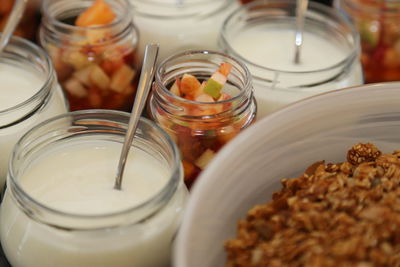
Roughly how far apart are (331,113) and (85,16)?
529 millimetres

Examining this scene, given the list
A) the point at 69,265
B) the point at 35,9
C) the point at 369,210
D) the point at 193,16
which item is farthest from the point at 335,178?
the point at 35,9

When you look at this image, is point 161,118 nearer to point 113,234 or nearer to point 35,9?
point 113,234

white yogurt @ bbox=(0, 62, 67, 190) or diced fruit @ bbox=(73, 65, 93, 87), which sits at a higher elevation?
white yogurt @ bbox=(0, 62, 67, 190)

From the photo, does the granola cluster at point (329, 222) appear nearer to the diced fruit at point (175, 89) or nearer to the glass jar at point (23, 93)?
the diced fruit at point (175, 89)

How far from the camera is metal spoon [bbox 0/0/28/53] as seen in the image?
43.6 inches

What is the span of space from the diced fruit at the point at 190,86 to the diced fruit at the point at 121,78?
220mm

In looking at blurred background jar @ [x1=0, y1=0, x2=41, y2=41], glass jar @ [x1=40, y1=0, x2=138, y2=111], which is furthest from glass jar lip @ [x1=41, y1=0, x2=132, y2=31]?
blurred background jar @ [x1=0, y1=0, x2=41, y2=41]

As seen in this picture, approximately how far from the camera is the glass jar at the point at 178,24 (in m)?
1.25

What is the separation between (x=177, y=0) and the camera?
1.28 meters

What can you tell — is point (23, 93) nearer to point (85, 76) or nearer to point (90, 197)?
point (85, 76)

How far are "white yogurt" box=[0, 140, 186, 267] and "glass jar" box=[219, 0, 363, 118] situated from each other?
0.26m

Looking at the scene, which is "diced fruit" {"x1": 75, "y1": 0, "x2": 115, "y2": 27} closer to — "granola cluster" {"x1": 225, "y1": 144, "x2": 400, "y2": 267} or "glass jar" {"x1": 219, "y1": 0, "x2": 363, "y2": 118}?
"glass jar" {"x1": 219, "y1": 0, "x2": 363, "y2": 118}

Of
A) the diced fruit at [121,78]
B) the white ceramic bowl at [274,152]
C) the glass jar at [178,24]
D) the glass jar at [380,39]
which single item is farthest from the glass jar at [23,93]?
the glass jar at [380,39]

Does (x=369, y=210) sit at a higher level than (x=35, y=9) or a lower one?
higher
